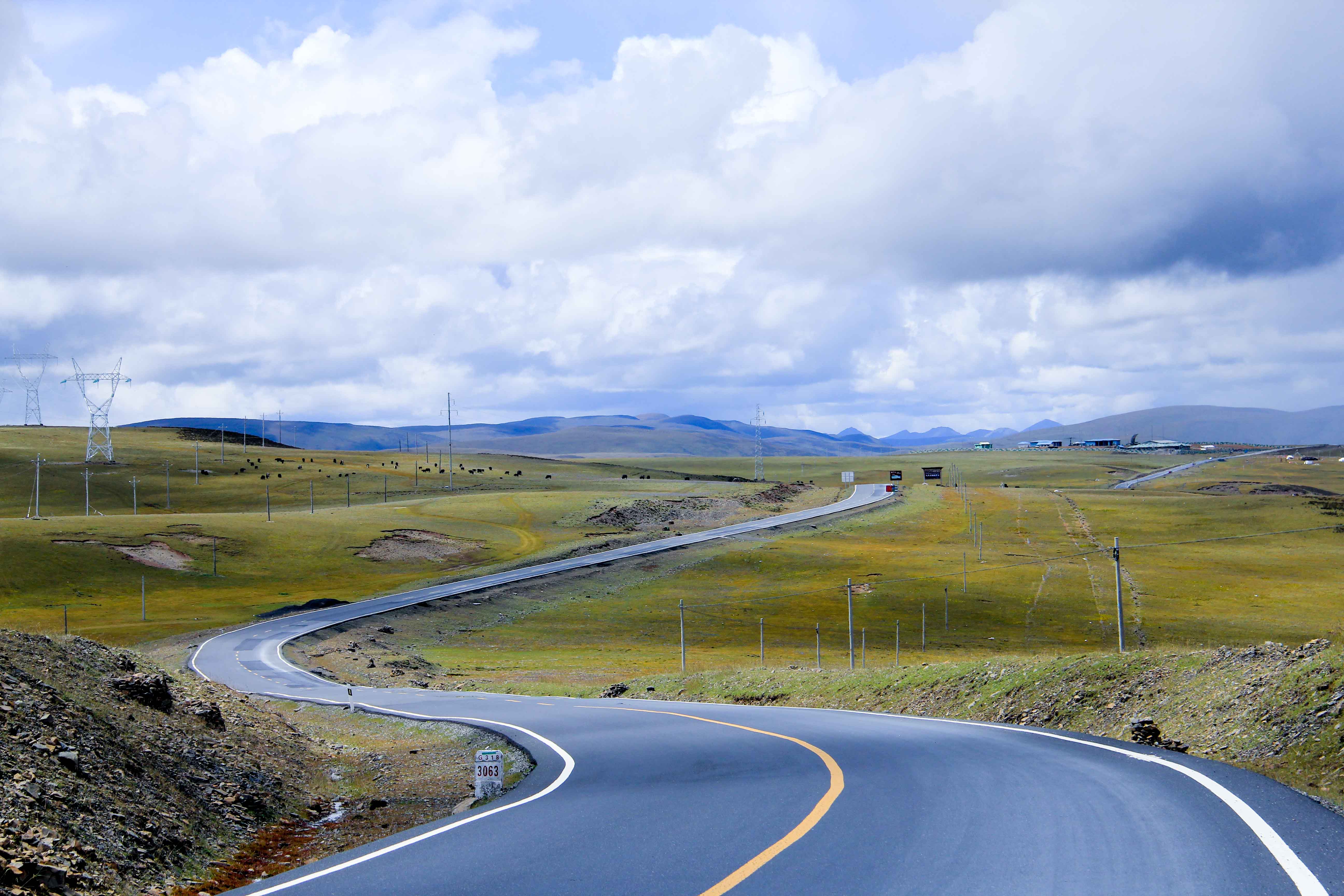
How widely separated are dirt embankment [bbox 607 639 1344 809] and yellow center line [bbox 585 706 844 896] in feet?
17.4

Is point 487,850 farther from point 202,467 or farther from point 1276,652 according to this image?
point 202,467

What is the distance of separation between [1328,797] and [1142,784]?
204cm

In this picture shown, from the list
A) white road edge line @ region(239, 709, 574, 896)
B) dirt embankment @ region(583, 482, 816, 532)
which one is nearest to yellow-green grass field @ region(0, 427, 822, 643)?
dirt embankment @ region(583, 482, 816, 532)

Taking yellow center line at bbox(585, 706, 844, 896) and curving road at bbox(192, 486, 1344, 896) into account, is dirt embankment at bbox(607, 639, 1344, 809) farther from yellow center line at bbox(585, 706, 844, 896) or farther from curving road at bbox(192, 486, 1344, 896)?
yellow center line at bbox(585, 706, 844, 896)

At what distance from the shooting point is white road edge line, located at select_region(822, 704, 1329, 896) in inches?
285

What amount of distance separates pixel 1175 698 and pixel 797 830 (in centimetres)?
1114

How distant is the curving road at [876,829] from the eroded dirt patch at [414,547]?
91.4 meters

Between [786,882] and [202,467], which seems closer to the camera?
[786,882]

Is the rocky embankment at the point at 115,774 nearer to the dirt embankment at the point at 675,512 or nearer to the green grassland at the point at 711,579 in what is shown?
the green grassland at the point at 711,579

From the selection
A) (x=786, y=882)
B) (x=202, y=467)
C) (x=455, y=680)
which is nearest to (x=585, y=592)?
(x=455, y=680)

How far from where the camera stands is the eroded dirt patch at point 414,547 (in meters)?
103

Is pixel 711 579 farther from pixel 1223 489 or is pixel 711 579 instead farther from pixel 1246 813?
pixel 1223 489

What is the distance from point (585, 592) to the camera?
3410 inches

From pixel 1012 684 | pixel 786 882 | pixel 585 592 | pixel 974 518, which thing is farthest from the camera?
pixel 974 518
